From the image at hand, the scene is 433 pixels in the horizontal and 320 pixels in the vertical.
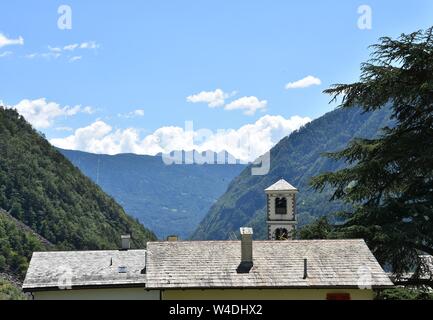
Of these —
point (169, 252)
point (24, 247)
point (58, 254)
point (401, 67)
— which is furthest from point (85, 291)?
point (24, 247)

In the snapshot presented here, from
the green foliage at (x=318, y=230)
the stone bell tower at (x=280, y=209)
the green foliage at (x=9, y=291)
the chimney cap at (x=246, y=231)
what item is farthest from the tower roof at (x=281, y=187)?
the green foliage at (x=9, y=291)

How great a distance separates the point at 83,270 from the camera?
35531 mm

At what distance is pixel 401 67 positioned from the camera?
83.4 ft

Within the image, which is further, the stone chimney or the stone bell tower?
the stone bell tower

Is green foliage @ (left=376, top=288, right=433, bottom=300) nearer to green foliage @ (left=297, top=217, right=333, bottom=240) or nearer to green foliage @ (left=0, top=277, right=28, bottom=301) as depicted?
green foliage @ (left=297, top=217, right=333, bottom=240)

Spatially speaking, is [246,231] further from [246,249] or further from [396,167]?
[396,167]

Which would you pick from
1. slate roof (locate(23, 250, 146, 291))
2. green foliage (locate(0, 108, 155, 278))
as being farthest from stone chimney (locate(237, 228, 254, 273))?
green foliage (locate(0, 108, 155, 278))

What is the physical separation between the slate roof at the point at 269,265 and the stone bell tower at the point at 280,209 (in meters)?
32.2

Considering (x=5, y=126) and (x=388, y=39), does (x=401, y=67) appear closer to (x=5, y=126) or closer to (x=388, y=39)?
(x=388, y=39)

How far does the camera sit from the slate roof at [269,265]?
21.2 meters

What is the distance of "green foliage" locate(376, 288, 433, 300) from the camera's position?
22.7 m

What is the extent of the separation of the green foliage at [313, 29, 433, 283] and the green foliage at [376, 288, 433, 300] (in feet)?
2.69

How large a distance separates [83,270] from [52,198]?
4523 inches
